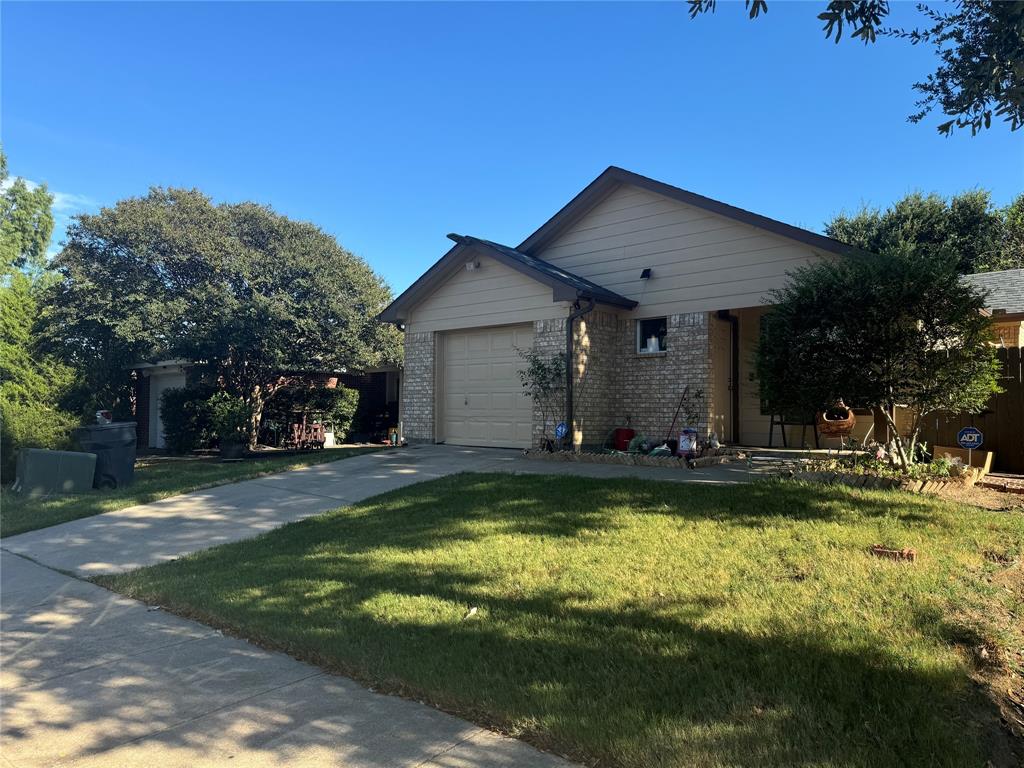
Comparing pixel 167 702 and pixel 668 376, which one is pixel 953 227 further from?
pixel 167 702

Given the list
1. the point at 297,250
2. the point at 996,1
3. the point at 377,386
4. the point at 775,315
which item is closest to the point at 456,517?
the point at 775,315

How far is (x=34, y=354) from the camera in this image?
20.9 meters

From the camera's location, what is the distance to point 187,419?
62.7 ft

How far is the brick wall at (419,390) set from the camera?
1510 centimetres

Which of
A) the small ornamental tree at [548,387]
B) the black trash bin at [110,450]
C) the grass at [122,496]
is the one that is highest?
the small ornamental tree at [548,387]

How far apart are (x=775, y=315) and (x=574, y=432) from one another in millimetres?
4998

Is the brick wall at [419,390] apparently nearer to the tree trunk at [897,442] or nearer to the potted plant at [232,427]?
the potted plant at [232,427]

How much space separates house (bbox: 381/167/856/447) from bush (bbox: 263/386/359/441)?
19.0 feet

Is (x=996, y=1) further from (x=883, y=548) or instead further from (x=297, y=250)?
(x=297, y=250)

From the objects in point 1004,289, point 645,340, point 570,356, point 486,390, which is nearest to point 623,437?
point 570,356

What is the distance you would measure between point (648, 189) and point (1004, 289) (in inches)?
286

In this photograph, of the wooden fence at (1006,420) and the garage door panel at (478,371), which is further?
the garage door panel at (478,371)

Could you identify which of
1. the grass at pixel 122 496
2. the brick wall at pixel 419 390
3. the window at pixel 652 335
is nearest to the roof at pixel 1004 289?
the window at pixel 652 335

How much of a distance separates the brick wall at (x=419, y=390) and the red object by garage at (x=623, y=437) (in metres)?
4.35
